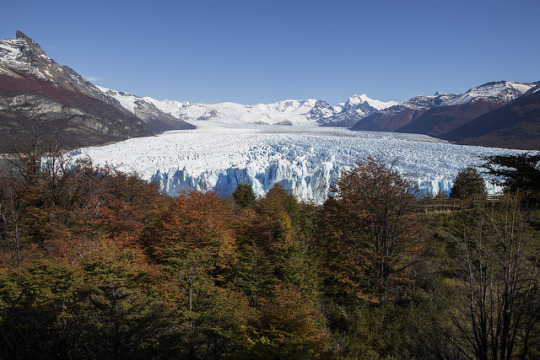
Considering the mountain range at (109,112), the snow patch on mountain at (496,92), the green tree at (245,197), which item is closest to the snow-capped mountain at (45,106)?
the mountain range at (109,112)

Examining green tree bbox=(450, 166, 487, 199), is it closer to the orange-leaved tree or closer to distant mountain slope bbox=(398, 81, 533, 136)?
the orange-leaved tree

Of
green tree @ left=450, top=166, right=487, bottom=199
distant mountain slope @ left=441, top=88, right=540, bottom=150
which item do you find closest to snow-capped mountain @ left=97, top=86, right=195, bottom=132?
distant mountain slope @ left=441, top=88, right=540, bottom=150

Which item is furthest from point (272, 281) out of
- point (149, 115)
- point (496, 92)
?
point (149, 115)

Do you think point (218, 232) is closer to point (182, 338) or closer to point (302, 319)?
point (182, 338)

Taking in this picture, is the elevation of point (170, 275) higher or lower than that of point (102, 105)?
lower

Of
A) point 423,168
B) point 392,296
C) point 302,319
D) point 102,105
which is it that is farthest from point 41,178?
point 102,105

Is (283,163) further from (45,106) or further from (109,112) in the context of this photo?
(109,112)

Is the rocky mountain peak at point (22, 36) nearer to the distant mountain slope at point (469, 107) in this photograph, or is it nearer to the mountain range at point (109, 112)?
the mountain range at point (109, 112)
